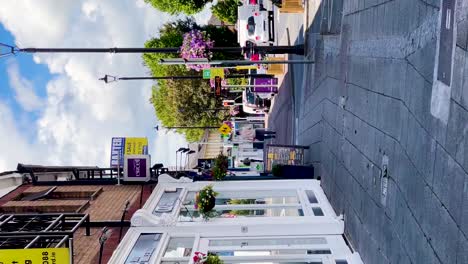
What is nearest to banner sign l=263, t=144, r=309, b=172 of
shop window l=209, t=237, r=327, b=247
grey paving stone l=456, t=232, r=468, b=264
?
shop window l=209, t=237, r=327, b=247

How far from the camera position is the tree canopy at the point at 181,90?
4472 centimetres

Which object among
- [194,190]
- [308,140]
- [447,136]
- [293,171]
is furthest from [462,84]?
[308,140]

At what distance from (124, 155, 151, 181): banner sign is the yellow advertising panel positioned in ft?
4.08

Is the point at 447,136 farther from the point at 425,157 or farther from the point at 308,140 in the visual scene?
the point at 308,140

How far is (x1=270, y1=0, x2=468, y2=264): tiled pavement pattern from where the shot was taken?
6598 millimetres

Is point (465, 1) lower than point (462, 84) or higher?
higher

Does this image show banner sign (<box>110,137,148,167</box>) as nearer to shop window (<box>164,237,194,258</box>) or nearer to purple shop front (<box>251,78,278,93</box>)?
shop window (<box>164,237,194,258</box>)

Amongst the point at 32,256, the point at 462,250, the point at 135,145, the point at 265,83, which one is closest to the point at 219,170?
the point at 135,145

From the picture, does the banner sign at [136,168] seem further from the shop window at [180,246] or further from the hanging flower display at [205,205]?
the shop window at [180,246]

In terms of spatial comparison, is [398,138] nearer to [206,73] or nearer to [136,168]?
[136,168]

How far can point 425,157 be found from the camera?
7.67 meters

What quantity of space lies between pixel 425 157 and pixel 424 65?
57.2 inches

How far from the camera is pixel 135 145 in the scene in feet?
58.7

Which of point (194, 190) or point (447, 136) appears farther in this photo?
point (194, 190)
